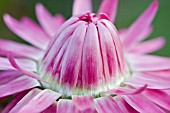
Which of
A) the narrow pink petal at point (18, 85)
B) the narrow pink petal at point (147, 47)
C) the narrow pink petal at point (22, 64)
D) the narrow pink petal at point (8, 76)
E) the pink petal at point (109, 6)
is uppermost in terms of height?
the pink petal at point (109, 6)

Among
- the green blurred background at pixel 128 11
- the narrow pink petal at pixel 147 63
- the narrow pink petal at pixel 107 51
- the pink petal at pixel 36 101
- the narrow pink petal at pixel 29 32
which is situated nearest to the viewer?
the pink petal at pixel 36 101

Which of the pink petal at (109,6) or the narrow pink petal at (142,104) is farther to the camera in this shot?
the pink petal at (109,6)

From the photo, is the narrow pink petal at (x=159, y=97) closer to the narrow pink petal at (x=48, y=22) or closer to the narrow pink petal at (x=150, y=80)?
the narrow pink petal at (x=150, y=80)

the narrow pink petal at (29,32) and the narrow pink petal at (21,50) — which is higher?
the narrow pink petal at (29,32)

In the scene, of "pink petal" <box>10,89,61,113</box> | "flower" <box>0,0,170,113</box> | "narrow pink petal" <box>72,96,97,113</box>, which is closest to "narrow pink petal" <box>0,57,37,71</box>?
"flower" <box>0,0,170,113</box>

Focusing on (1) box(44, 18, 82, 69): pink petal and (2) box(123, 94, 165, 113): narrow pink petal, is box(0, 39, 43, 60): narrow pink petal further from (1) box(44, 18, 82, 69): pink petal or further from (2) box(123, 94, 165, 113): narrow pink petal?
(2) box(123, 94, 165, 113): narrow pink petal

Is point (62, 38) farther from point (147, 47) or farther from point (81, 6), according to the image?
point (147, 47)

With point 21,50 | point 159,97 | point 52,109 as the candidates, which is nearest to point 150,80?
point 159,97

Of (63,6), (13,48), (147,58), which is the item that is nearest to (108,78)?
(147,58)

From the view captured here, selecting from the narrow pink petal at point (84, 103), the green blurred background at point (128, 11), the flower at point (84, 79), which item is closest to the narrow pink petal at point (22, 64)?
the flower at point (84, 79)
